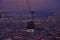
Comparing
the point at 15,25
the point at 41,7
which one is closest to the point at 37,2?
the point at 41,7

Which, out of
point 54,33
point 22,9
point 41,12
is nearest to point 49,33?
point 54,33

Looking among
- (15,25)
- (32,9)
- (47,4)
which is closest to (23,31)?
(15,25)

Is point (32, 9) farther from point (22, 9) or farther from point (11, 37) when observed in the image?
point (11, 37)

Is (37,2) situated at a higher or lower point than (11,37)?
higher

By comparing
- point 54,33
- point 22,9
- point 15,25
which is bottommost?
point 54,33

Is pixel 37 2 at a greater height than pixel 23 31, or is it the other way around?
pixel 37 2

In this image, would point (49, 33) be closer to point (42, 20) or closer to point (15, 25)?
point (42, 20)

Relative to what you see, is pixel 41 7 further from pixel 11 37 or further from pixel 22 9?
pixel 11 37
